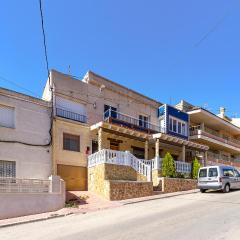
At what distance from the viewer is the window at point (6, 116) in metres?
17.8

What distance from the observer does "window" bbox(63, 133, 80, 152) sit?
2084 cm

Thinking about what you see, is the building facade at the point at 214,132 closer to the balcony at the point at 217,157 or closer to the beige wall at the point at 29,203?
the balcony at the point at 217,157

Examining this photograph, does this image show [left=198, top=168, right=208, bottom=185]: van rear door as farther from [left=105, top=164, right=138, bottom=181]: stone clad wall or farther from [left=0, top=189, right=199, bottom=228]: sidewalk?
[left=105, top=164, right=138, bottom=181]: stone clad wall

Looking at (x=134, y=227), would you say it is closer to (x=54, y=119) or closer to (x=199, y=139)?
(x=54, y=119)

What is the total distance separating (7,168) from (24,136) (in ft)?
6.61

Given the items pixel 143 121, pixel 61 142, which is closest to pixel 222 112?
pixel 143 121

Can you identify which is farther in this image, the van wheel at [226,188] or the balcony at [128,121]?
the balcony at [128,121]

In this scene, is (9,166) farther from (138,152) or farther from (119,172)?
(138,152)

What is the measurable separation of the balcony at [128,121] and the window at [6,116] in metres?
6.96

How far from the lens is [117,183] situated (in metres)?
17.7

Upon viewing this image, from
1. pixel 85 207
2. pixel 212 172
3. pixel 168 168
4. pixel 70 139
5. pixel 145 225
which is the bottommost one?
pixel 85 207

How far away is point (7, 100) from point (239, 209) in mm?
12786

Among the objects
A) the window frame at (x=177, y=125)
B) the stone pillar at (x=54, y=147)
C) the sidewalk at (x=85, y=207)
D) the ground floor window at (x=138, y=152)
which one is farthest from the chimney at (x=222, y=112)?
the stone pillar at (x=54, y=147)

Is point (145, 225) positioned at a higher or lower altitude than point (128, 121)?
lower
